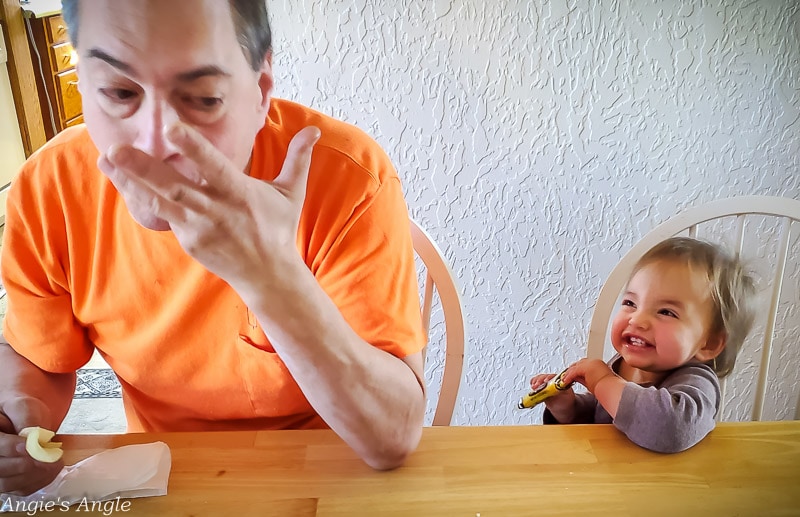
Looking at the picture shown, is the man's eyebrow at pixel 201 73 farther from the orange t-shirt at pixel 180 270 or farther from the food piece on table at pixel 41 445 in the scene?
the food piece on table at pixel 41 445

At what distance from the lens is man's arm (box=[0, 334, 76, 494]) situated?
2.12 feet

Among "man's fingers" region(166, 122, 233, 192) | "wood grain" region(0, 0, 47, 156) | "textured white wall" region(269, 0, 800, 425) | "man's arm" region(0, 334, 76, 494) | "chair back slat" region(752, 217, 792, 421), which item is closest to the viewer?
"man's fingers" region(166, 122, 233, 192)

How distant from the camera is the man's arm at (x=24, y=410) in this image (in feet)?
2.12

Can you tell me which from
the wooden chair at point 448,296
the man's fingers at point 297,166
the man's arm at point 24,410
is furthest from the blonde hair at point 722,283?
the man's arm at point 24,410

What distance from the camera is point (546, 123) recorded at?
124 cm

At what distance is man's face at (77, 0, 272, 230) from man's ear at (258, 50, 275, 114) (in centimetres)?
3

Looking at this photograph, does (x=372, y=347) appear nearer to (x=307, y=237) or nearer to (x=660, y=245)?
(x=307, y=237)

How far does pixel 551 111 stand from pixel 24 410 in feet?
3.29

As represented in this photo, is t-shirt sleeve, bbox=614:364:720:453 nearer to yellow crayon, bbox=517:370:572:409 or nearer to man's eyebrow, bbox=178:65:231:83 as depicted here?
yellow crayon, bbox=517:370:572:409

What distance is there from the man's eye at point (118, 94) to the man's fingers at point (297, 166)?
148 millimetres

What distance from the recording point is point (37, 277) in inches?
29.3

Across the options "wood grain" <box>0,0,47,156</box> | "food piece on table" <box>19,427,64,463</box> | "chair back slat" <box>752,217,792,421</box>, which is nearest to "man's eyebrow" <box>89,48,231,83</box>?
"food piece on table" <box>19,427,64,463</box>

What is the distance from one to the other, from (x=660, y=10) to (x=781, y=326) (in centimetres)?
82

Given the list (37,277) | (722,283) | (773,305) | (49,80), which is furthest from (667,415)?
(49,80)
